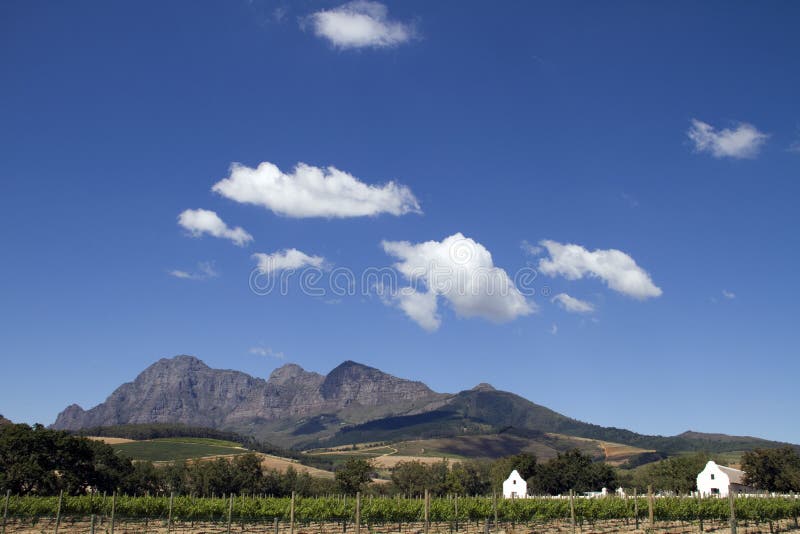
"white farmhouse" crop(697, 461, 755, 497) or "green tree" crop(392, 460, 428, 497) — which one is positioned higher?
"white farmhouse" crop(697, 461, 755, 497)

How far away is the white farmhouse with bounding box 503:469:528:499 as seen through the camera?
100500 millimetres

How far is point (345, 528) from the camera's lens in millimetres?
47219

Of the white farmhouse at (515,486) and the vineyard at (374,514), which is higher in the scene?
the vineyard at (374,514)

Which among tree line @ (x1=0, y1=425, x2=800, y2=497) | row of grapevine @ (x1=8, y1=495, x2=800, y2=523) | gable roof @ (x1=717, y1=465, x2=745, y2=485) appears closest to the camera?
row of grapevine @ (x1=8, y1=495, x2=800, y2=523)

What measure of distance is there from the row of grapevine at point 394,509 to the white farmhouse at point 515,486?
162ft

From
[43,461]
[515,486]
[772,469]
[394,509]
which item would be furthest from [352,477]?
[772,469]

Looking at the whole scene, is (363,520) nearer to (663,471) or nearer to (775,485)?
(775,485)

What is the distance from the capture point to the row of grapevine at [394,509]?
46.5 meters

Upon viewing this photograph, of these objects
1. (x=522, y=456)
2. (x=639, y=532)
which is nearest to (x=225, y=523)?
(x=639, y=532)

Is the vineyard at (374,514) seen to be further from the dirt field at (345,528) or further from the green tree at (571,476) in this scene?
the green tree at (571,476)

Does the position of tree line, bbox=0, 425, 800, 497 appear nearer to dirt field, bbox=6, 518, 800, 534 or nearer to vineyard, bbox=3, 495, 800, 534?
dirt field, bbox=6, 518, 800, 534

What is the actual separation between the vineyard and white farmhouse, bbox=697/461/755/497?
37731 millimetres

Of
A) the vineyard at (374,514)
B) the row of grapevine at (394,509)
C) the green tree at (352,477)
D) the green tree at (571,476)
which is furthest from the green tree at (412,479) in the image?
the row of grapevine at (394,509)

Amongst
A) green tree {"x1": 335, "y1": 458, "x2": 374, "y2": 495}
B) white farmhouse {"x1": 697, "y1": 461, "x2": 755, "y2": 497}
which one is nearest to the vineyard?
white farmhouse {"x1": 697, "y1": 461, "x2": 755, "y2": 497}
